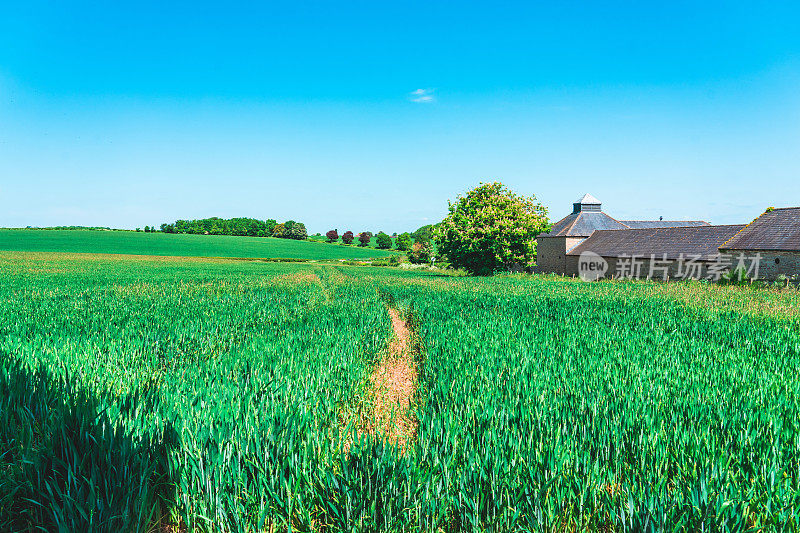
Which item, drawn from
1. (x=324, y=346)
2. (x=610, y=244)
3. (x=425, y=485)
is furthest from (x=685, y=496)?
(x=610, y=244)

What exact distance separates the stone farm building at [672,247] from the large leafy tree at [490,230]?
9495 millimetres

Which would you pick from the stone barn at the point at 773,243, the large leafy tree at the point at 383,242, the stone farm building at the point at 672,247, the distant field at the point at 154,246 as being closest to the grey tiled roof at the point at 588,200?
the stone farm building at the point at 672,247

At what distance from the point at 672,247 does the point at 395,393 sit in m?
35.8

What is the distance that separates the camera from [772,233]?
82.5ft

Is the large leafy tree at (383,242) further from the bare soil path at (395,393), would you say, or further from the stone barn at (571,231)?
the bare soil path at (395,393)

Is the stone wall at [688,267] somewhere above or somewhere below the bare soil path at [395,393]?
above

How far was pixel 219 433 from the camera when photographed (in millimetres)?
2752

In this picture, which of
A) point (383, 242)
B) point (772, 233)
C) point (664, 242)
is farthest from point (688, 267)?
point (383, 242)

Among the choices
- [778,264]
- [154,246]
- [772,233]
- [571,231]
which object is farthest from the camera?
[154,246]

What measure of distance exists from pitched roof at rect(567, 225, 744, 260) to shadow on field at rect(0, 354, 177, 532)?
3601cm

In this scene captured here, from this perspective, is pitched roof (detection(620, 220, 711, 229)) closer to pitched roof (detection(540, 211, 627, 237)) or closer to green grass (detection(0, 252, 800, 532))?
pitched roof (detection(540, 211, 627, 237))

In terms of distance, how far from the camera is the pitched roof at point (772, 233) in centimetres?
2367

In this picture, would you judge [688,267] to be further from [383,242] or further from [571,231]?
[383,242]

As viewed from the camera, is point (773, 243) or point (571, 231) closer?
point (773, 243)
